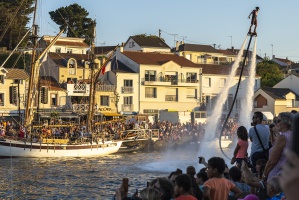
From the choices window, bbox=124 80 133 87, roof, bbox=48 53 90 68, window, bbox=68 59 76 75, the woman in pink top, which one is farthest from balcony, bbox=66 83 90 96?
the woman in pink top

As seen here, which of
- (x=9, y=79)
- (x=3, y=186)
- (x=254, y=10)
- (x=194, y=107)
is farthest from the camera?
(x=194, y=107)

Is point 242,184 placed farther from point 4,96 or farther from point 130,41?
point 130,41

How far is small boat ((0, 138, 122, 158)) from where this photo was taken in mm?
51531

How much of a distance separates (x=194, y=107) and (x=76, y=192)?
5871 centimetres

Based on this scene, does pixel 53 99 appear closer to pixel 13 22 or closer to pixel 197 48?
pixel 13 22

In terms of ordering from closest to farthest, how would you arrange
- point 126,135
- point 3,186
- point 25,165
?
1. point 3,186
2. point 25,165
3. point 126,135

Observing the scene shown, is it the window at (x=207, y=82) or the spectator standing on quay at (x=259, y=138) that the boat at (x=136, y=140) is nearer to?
the window at (x=207, y=82)

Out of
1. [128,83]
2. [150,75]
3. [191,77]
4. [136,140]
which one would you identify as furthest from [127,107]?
[136,140]

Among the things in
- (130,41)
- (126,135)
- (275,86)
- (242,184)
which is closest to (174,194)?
(242,184)

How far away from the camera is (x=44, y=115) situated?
6506 centimetres

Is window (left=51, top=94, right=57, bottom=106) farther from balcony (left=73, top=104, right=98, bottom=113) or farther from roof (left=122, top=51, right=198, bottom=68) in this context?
roof (left=122, top=51, right=198, bottom=68)

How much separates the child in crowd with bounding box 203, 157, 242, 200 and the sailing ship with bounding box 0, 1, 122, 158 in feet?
147

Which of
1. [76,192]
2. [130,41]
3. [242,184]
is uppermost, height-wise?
[130,41]

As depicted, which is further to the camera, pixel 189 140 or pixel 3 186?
pixel 189 140
